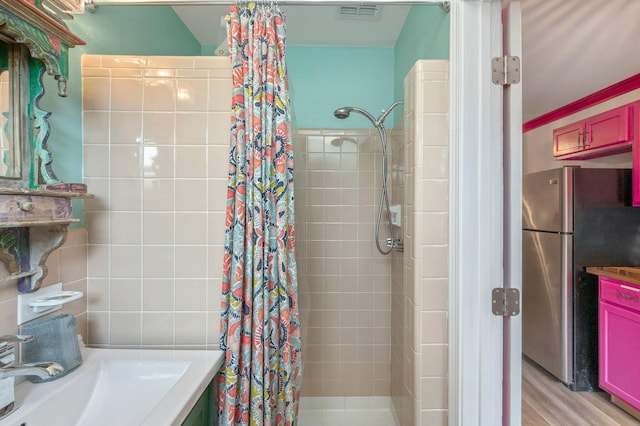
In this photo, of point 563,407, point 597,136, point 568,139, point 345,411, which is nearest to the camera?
point 345,411

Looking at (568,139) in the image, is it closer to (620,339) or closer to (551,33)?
(551,33)

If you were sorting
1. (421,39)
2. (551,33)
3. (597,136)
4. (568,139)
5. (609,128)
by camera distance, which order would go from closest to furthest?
(421,39), (551,33), (609,128), (597,136), (568,139)

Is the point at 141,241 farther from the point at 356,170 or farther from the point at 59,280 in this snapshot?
the point at 356,170

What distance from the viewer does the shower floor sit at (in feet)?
6.15

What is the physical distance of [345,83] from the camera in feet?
6.84

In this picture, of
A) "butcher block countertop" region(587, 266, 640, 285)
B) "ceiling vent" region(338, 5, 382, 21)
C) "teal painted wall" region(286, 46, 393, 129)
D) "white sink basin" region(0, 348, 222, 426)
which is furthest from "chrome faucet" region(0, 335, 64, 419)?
"butcher block countertop" region(587, 266, 640, 285)

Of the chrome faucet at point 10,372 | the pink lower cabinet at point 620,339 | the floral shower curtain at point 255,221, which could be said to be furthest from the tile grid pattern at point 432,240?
the pink lower cabinet at point 620,339

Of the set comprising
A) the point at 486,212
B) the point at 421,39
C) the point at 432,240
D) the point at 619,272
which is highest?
the point at 421,39

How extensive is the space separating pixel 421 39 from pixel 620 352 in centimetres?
246

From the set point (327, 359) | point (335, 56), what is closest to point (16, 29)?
point (335, 56)

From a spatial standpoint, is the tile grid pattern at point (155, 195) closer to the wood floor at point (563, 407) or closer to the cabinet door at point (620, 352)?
the wood floor at point (563, 407)

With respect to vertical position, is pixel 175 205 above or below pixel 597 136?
below

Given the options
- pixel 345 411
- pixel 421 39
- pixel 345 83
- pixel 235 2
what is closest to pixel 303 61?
pixel 345 83

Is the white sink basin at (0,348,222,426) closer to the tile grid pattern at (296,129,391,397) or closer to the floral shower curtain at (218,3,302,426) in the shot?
the floral shower curtain at (218,3,302,426)
